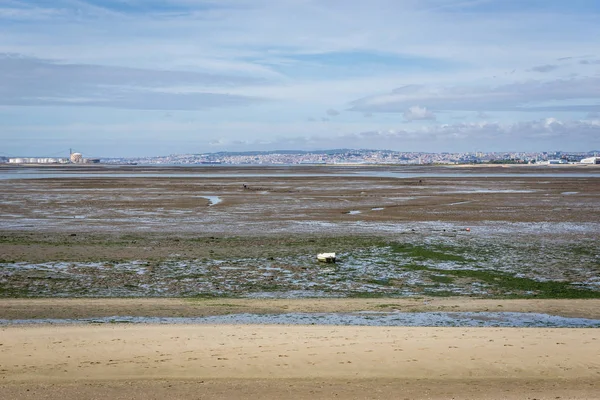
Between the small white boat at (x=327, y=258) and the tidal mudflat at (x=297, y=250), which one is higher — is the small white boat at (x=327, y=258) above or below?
above

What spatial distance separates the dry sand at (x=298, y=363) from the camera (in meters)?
8.11

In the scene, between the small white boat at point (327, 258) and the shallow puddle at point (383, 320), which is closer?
the shallow puddle at point (383, 320)

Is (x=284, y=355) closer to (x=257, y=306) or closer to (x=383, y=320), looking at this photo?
(x=383, y=320)

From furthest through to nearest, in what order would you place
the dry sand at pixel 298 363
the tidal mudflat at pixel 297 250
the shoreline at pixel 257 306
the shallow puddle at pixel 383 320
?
1. the tidal mudflat at pixel 297 250
2. the shoreline at pixel 257 306
3. the shallow puddle at pixel 383 320
4. the dry sand at pixel 298 363

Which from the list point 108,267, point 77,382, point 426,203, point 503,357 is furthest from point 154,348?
point 426,203

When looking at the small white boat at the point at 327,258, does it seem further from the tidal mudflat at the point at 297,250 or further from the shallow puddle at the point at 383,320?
the shallow puddle at the point at 383,320

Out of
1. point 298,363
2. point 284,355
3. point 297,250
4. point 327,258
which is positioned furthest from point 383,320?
point 297,250

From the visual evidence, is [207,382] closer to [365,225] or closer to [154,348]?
[154,348]

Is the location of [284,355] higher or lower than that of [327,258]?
higher

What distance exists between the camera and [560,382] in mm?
8430

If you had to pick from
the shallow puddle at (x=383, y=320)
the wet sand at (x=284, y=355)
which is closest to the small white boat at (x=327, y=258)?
the wet sand at (x=284, y=355)

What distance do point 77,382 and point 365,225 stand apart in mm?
22231

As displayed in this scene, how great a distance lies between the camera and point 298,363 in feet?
29.9

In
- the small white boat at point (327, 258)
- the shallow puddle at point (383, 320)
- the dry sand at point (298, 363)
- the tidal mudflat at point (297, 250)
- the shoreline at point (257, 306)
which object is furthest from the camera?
the small white boat at point (327, 258)
